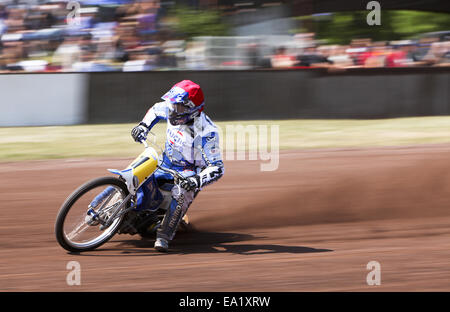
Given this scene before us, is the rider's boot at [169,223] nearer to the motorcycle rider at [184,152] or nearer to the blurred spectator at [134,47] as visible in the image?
the motorcycle rider at [184,152]

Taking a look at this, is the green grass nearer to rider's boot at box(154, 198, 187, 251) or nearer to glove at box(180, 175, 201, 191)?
rider's boot at box(154, 198, 187, 251)

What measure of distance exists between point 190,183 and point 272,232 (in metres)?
1.64

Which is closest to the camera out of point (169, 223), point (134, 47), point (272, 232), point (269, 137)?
point (169, 223)

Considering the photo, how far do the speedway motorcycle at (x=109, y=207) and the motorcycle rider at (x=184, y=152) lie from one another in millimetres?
101

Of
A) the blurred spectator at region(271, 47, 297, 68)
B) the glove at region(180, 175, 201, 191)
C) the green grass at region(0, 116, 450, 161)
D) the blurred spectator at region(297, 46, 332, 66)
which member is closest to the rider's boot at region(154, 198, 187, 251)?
the glove at region(180, 175, 201, 191)

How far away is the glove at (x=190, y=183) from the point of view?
16.8 ft

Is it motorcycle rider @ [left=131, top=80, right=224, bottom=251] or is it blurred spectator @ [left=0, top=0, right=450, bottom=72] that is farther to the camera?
blurred spectator @ [left=0, top=0, right=450, bottom=72]

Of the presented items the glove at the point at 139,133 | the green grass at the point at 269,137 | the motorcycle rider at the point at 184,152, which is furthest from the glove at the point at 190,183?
the green grass at the point at 269,137

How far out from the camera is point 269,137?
40.2 feet

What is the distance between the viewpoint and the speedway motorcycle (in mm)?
5086

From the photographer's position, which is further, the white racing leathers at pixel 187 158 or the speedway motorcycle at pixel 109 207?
the white racing leathers at pixel 187 158

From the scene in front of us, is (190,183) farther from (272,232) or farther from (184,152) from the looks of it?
(272,232)

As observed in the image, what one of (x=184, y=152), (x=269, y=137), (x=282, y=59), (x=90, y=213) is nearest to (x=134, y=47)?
(x=282, y=59)

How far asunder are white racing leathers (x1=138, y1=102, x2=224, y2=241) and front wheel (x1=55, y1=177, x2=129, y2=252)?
0.44 m
